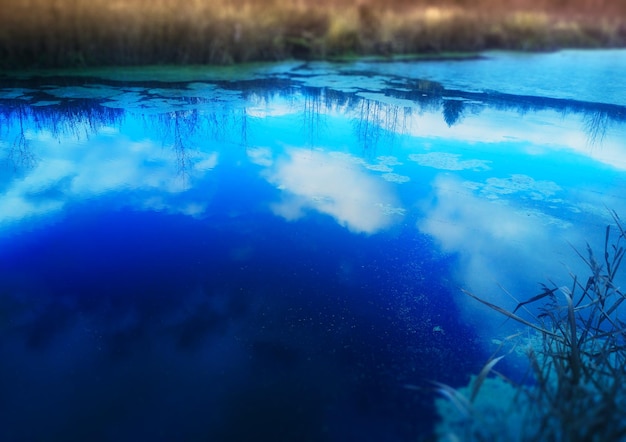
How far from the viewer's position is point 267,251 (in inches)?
86.9

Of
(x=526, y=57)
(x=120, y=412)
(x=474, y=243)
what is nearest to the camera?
(x=120, y=412)

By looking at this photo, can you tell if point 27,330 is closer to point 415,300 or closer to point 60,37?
point 415,300

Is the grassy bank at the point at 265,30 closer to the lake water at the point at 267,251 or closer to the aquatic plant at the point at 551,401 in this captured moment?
the lake water at the point at 267,251

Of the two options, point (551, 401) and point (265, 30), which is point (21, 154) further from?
point (265, 30)

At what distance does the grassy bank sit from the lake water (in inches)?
55.4

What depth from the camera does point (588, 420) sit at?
1045 mm

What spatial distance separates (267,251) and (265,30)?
18.5 feet

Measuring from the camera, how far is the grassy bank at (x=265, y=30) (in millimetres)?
5555

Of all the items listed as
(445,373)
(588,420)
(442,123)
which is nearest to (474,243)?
(445,373)

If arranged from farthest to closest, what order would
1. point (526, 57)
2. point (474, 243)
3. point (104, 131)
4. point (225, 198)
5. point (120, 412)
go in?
point (526, 57)
point (104, 131)
point (225, 198)
point (474, 243)
point (120, 412)

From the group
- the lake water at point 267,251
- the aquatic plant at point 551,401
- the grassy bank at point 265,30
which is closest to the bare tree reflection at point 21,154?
the lake water at point 267,251

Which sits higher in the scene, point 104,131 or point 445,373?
point 104,131

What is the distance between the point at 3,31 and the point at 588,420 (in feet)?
21.6

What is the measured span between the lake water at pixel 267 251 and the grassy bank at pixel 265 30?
4.62 ft
